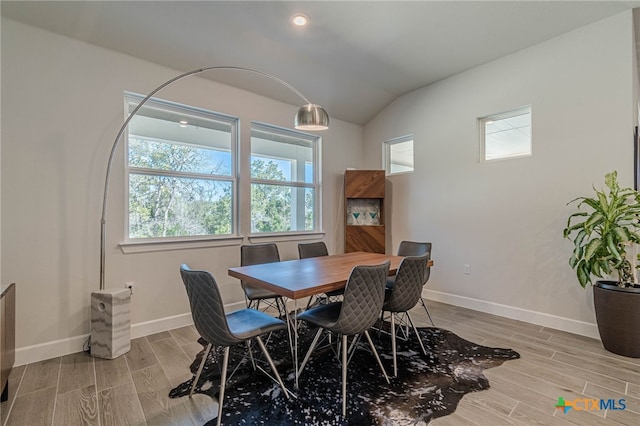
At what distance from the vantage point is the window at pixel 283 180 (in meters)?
3.96

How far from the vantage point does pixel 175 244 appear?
320 centimetres

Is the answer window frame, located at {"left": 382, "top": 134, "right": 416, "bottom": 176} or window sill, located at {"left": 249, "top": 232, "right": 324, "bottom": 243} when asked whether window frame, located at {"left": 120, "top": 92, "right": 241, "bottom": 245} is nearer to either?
window sill, located at {"left": 249, "top": 232, "right": 324, "bottom": 243}

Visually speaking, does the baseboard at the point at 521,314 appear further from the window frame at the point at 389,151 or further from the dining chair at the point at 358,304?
the dining chair at the point at 358,304

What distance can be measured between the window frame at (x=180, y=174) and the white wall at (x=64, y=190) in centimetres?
7

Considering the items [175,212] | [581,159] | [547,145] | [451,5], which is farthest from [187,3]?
[581,159]

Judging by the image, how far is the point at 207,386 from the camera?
2.08 metres

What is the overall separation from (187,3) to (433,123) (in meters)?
3.24

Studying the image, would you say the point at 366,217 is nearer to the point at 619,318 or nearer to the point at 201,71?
the point at 619,318

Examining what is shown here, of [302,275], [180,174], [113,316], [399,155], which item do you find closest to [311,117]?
[302,275]

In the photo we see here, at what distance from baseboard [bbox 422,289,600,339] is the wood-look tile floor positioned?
0.12m

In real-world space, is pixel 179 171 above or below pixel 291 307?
above

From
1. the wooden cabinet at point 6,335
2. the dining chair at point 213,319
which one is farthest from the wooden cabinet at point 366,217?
the wooden cabinet at point 6,335

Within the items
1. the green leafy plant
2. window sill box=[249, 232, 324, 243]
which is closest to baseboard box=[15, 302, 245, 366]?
window sill box=[249, 232, 324, 243]

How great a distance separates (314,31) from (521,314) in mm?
3823
